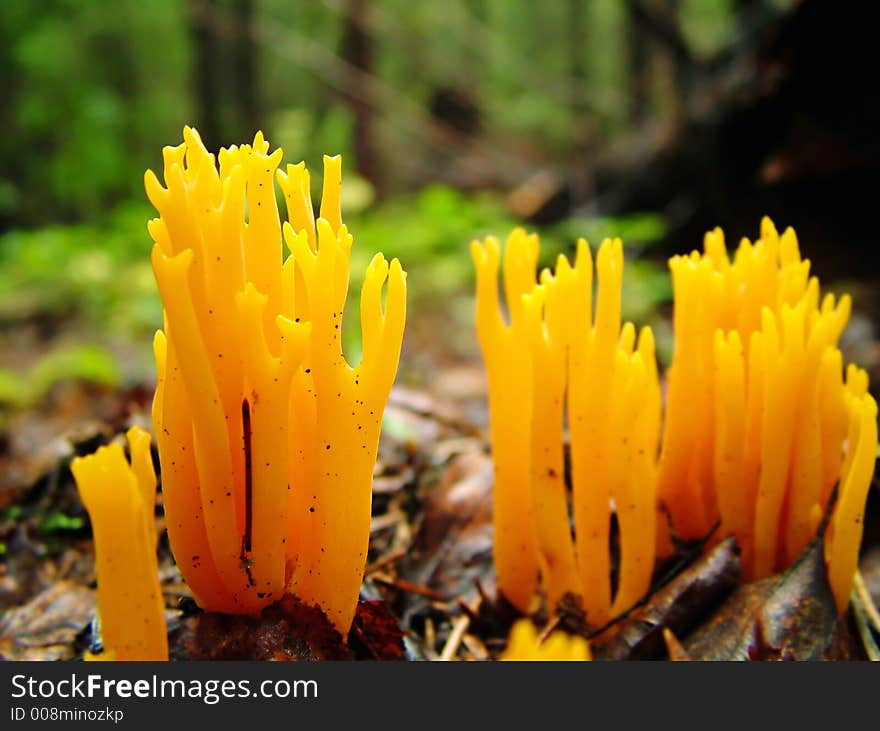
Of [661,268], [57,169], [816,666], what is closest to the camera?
[816,666]

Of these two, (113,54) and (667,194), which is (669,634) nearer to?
(667,194)

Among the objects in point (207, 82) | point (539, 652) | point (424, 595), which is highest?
point (207, 82)

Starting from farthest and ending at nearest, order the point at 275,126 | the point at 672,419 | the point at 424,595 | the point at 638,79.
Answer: the point at 638,79, the point at 275,126, the point at 424,595, the point at 672,419

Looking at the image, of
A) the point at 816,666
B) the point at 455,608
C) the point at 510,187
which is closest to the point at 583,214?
the point at 455,608

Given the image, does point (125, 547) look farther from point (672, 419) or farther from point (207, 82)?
point (207, 82)

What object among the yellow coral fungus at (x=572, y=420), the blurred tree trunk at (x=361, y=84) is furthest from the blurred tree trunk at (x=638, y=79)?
the yellow coral fungus at (x=572, y=420)

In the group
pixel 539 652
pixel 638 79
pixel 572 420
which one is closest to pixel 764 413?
pixel 572 420

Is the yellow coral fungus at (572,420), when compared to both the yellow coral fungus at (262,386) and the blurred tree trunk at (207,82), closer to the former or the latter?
the yellow coral fungus at (262,386)
